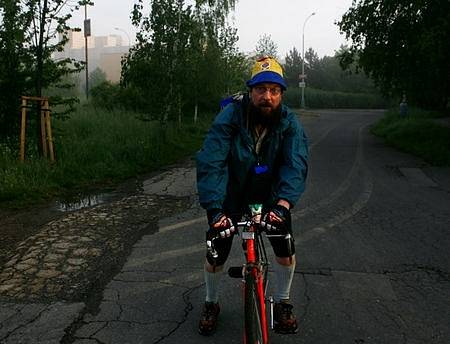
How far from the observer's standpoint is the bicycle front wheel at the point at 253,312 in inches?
106

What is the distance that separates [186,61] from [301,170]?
12960 millimetres

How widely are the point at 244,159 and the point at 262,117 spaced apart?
0.29 m

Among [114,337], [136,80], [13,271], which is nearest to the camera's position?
[114,337]

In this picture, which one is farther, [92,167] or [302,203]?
[92,167]

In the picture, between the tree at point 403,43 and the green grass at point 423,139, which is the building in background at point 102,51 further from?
the tree at point 403,43

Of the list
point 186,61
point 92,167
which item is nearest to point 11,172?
point 92,167

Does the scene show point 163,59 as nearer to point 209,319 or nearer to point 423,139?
point 423,139

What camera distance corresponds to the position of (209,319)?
3510 mm

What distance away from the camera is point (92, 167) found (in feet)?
34.2

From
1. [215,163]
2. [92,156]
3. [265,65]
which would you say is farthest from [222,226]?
[92,156]

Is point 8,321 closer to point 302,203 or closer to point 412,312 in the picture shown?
point 412,312

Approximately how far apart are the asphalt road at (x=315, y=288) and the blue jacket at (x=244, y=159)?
3.76 feet

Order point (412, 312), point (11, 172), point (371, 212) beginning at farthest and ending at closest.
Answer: point (11, 172) → point (371, 212) → point (412, 312)

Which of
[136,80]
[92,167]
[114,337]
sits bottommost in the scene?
[114,337]
